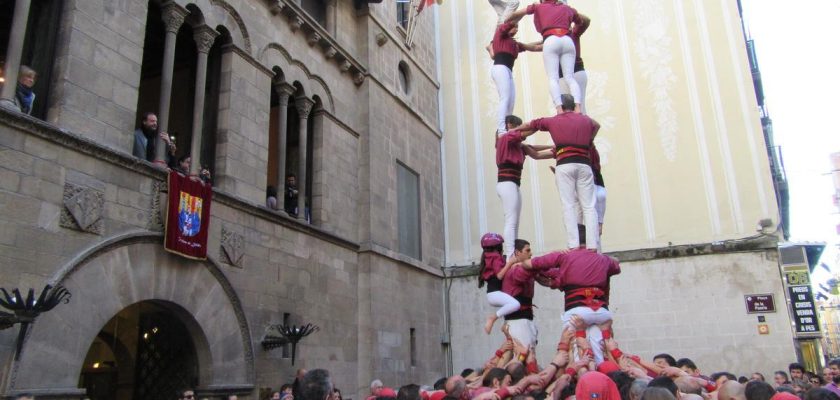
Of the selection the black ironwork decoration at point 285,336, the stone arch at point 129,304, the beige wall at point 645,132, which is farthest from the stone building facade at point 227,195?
the beige wall at point 645,132

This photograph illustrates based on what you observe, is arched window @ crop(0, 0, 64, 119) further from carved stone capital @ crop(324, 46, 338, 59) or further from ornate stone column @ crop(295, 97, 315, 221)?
carved stone capital @ crop(324, 46, 338, 59)

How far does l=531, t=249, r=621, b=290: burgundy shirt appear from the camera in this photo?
716 centimetres

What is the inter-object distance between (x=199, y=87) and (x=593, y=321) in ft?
26.4

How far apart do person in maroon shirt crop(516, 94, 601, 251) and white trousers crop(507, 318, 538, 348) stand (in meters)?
1.17

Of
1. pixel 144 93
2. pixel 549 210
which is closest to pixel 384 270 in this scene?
pixel 549 210

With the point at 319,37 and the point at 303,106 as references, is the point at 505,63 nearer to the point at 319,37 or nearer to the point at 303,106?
the point at 303,106

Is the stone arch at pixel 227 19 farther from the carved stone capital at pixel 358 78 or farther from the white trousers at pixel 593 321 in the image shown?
the white trousers at pixel 593 321

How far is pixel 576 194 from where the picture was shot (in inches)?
330

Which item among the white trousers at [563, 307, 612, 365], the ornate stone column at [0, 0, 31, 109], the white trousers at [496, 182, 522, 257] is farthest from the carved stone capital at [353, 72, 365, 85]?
the white trousers at [563, 307, 612, 365]

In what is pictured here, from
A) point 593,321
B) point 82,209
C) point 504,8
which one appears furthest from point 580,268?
point 82,209

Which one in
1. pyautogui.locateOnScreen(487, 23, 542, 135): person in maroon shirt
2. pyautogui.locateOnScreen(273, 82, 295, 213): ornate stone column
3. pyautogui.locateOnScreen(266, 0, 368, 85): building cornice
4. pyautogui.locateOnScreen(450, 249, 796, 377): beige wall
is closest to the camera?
pyautogui.locateOnScreen(487, 23, 542, 135): person in maroon shirt

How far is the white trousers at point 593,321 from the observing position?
22.8 ft

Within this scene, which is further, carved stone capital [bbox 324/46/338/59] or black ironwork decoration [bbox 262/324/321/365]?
carved stone capital [bbox 324/46/338/59]

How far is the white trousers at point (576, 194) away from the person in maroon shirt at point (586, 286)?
86 centimetres
